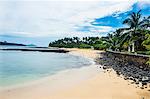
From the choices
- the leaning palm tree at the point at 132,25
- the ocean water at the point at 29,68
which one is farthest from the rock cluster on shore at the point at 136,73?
the leaning palm tree at the point at 132,25

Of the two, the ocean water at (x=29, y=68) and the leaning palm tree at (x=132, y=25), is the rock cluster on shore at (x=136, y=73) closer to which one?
the ocean water at (x=29, y=68)

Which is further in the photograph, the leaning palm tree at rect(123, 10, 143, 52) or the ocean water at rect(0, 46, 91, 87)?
the leaning palm tree at rect(123, 10, 143, 52)

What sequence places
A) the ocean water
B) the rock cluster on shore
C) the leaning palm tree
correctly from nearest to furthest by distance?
the rock cluster on shore → the ocean water → the leaning palm tree

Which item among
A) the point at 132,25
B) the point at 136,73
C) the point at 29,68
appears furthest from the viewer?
the point at 132,25

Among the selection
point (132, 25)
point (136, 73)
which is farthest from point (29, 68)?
point (132, 25)

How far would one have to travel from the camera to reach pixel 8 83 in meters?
7.16

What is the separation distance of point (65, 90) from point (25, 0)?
204 centimetres

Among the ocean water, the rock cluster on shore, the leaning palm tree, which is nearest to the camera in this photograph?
the rock cluster on shore

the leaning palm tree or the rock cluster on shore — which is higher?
the leaning palm tree

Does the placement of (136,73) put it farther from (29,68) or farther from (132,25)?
(132,25)

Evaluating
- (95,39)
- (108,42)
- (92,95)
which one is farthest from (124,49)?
(95,39)

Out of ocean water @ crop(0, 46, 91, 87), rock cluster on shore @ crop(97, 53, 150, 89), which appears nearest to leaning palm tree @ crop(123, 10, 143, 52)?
ocean water @ crop(0, 46, 91, 87)

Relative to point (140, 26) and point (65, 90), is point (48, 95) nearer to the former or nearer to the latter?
point (65, 90)

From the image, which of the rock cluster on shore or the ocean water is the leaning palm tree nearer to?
the ocean water
